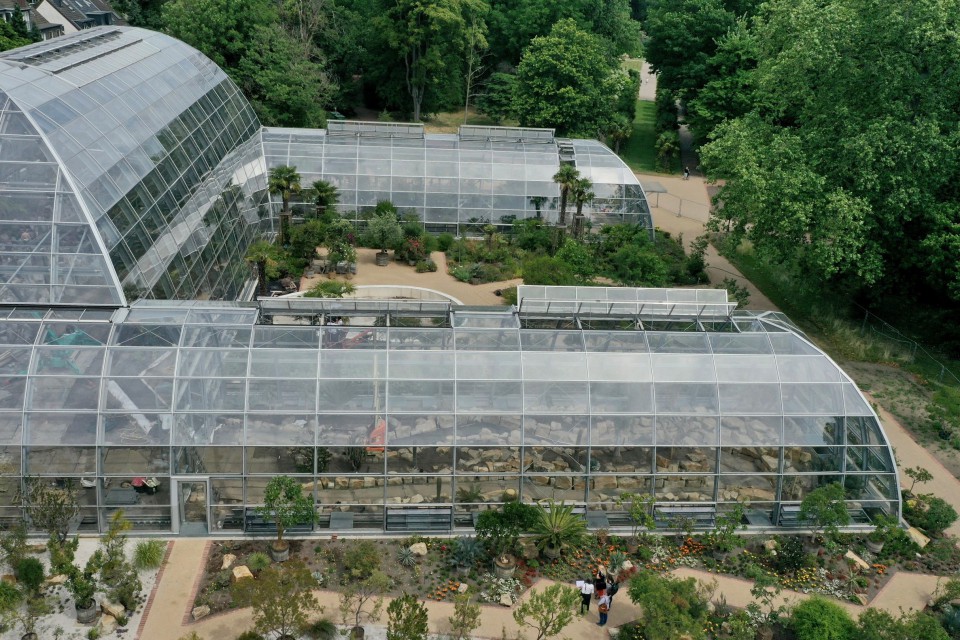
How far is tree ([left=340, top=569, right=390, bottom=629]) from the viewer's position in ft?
60.4

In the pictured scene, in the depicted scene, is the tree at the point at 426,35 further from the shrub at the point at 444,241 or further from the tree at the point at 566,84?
the shrub at the point at 444,241

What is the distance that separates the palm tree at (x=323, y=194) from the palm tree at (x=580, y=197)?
36.2ft

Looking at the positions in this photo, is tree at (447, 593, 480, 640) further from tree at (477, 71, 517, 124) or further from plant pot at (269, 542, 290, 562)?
tree at (477, 71, 517, 124)

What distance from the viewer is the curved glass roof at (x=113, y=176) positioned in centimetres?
2303

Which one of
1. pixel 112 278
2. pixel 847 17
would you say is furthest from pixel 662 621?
pixel 847 17

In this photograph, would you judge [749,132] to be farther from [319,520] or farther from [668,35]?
[668,35]

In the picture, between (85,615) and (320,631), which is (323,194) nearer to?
(85,615)

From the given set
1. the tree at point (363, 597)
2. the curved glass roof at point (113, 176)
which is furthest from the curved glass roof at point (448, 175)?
the tree at point (363, 597)

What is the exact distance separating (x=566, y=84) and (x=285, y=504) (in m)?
44.3

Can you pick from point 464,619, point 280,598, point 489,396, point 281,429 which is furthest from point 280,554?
point 489,396

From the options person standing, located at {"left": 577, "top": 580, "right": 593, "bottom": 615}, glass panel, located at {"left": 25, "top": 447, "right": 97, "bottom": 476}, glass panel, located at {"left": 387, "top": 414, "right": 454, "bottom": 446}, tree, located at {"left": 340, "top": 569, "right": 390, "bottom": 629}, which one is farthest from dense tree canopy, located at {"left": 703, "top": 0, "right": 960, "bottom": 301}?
glass panel, located at {"left": 25, "top": 447, "right": 97, "bottom": 476}

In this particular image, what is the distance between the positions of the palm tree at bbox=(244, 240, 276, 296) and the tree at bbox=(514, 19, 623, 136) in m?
28.7

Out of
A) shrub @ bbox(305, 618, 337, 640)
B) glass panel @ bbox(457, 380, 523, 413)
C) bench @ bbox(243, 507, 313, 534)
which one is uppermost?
glass panel @ bbox(457, 380, 523, 413)

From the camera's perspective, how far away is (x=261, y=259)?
32188 mm
